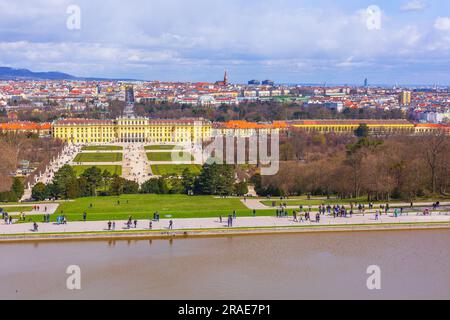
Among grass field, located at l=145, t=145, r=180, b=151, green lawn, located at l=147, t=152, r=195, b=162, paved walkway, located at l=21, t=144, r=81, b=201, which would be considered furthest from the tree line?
grass field, located at l=145, t=145, r=180, b=151

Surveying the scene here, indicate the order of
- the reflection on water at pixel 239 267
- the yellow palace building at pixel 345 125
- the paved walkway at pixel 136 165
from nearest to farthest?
1. the reflection on water at pixel 239 267
2. the paved walkway at pixel 136 165
3. the yellow palace building at pixel 345 125

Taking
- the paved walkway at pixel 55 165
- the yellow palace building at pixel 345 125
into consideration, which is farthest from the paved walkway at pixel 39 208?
the yellow palace building at pixel 345 125

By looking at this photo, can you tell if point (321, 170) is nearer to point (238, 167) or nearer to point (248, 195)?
point (248, 195)

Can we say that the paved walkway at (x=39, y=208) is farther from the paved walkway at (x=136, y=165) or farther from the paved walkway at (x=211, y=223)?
the paved walkway at (x=136, y=165)

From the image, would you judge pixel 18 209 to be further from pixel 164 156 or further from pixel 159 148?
pixel 159 148

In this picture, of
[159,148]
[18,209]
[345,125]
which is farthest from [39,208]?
[345,125]
